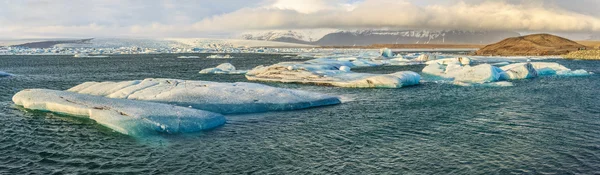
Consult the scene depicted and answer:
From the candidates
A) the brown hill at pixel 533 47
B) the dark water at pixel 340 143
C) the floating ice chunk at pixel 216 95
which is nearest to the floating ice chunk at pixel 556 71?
the dark water at pixel 340 143

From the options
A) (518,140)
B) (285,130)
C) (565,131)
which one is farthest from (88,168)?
(565,131)

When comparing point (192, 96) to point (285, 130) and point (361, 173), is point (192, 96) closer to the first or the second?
point (285, 130)

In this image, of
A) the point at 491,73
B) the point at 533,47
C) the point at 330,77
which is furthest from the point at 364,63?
the point at 533,47

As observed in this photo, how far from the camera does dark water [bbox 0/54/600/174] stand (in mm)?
10539

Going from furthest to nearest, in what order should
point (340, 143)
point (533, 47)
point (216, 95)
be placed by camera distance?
1. point (533, 47)
2. point (216, 95)
3. point (340, 143)

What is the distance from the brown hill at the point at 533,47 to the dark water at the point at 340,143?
86.7m

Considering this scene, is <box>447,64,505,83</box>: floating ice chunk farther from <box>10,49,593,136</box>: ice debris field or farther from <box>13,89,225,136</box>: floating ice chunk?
<box>13,89,225,136</box>: floating ice chunk

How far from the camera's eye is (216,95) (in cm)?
1867

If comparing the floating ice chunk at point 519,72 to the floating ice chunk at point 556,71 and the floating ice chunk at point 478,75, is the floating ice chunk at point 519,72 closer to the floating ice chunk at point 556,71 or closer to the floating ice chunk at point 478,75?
the floating ice chunk at point 478,75

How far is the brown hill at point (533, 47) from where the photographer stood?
9620 cm

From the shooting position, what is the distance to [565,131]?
569 inches

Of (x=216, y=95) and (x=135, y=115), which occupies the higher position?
(x=216, y=95)

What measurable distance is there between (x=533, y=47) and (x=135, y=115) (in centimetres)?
10845

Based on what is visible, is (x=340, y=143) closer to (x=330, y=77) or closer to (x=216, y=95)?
(x=216, y=95)
